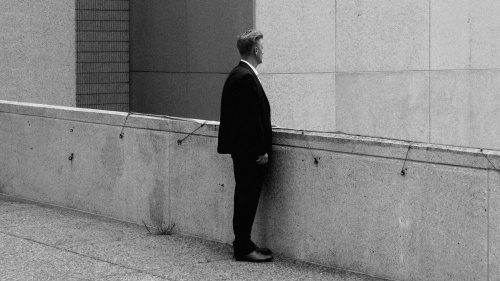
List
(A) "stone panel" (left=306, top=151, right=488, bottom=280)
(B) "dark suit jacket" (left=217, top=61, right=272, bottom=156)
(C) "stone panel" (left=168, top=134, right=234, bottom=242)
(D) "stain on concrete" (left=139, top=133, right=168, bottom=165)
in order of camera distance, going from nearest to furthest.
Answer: (A) "stone panel" (left=306, top=151, right=488, bottom=280) < (B) "dark suit jacket" (left=217, top=61, right=272, bottom=156) < (C) "stone panel" (left=168, top=134, right=234, bottom=242) < (D) "stain on concrete" (left=139, top=133, right=168, bottom=165)

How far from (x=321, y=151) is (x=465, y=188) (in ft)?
4.83

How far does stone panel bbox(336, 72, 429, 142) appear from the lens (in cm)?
1523

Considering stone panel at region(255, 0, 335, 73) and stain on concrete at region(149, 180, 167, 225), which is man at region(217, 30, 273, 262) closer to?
stain on concrete at region(149, 180, 167, 225)

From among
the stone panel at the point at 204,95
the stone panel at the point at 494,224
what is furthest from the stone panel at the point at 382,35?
the stone panel at the point at 494,224

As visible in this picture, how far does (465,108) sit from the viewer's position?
15.3 metres

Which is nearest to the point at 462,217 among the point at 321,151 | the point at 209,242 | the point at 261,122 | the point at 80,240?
the point at 321,151

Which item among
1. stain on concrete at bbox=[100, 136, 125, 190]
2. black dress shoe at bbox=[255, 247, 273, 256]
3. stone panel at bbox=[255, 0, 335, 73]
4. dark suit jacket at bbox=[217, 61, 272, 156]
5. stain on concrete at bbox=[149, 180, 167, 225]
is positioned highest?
stone panel at bbox=[255, 0, 335, 73]

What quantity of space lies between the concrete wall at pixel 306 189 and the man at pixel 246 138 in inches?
11.7

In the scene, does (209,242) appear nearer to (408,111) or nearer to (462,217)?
(462,217)

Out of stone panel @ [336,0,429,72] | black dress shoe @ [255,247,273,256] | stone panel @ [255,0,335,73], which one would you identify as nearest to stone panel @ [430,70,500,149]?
stone panel @ [336,0,429,72]

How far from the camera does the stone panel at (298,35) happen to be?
50.1 feet

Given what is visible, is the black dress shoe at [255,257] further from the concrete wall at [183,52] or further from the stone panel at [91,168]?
the concrete wall at [183,52]

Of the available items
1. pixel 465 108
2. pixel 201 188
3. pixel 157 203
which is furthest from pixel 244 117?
pixel 465 108

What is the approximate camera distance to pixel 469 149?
7.05 m
